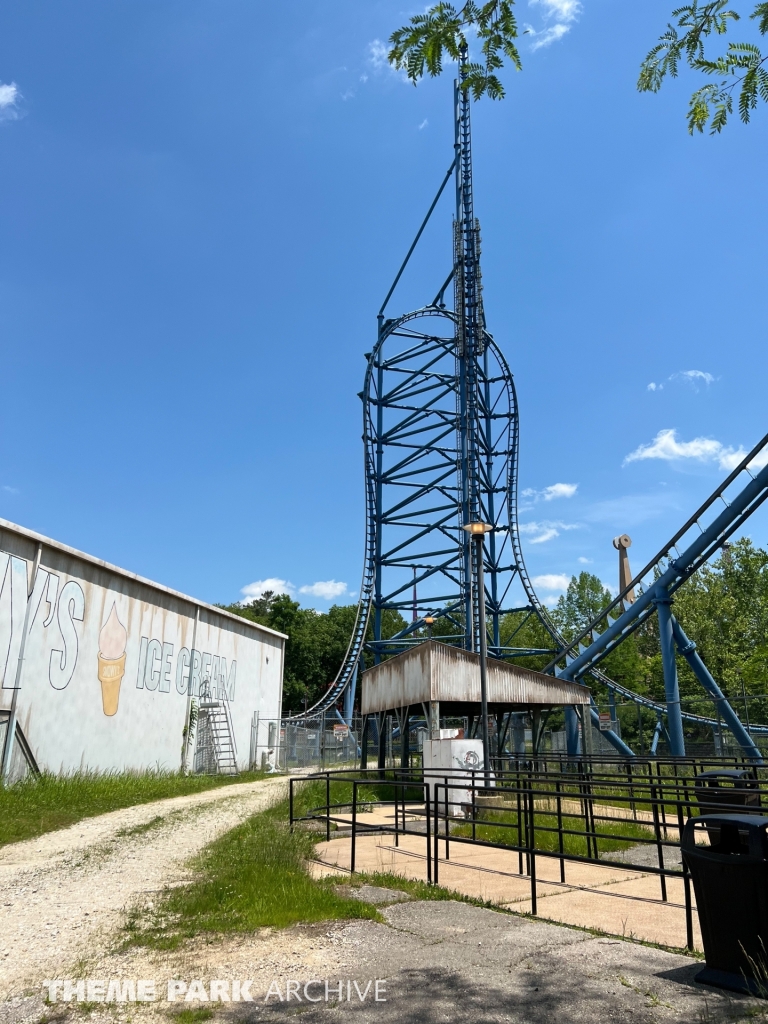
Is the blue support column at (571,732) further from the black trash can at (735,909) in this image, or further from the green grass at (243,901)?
the black trash can at (735,909)

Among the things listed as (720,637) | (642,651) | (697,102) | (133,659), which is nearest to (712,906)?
(697,102)

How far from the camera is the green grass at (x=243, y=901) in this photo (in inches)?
227

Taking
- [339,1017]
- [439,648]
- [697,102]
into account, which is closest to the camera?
[339,1017]

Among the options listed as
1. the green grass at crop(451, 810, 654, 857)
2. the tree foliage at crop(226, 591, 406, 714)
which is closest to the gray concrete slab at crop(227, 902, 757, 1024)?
the green grass at crop(451, 810, 654, 857)

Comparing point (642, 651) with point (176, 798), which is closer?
point (176, 798)

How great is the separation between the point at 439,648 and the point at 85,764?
895cm

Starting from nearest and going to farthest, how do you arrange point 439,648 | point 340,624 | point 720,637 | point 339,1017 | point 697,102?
1. point 339,1017
2. point 697,102
3. point 439,648
4. point 720,637
5. point 340,624

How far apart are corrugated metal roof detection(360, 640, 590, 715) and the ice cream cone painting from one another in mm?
6624

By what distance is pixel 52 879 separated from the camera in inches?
330

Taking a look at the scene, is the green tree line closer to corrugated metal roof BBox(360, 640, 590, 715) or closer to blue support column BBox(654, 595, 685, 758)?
blue support column BBox(654, 595, 685, 758)

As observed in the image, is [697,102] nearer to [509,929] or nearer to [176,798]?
[509,929]

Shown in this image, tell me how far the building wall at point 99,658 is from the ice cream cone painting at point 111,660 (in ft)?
0.09

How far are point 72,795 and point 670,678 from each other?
53.4 ft

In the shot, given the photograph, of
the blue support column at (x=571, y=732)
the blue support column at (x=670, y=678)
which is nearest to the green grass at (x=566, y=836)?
the blue support column at (x=670, y=678)
